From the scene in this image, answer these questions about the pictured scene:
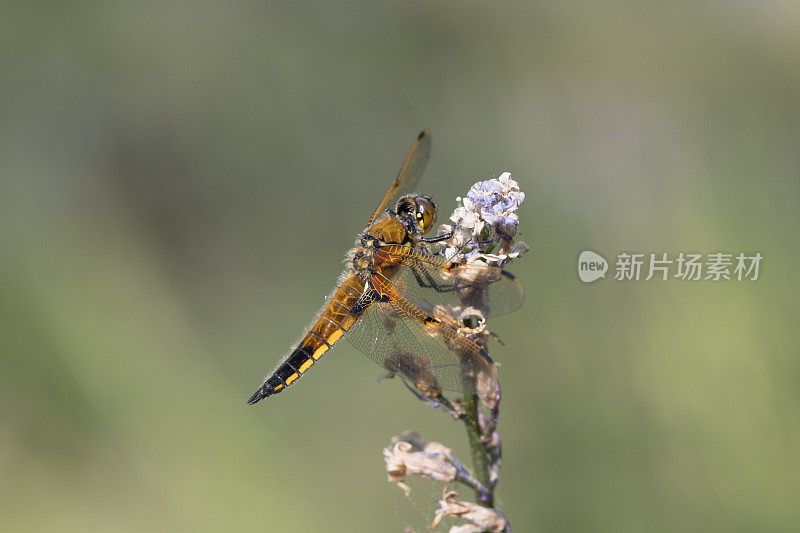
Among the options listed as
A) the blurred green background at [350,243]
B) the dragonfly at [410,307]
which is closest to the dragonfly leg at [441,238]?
the dragonfly at [410,307]

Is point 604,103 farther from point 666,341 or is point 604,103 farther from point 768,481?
point 768,481

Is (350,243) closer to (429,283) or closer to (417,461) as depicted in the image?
(429,283)

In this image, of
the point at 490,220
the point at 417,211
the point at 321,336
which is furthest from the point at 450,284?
the point at 321,336

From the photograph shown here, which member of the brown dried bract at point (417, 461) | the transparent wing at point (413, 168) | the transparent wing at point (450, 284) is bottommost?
the brown dried bract at point (417, 461)

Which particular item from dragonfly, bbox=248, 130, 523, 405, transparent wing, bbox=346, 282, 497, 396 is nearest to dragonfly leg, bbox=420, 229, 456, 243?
dragonfly, bbox=248, 130, 523, 405

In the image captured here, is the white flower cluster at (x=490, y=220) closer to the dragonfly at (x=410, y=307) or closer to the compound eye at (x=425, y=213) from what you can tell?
the dragonfly at (x=410, y=307)

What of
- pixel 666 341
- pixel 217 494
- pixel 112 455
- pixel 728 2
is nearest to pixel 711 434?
pixel 666 341
